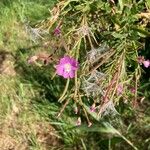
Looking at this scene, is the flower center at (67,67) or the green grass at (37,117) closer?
the flower center at (67,67)

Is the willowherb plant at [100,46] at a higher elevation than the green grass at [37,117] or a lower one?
higher

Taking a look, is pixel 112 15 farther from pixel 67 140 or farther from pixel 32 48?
pixel 32 48

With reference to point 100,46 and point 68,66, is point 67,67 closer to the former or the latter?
point 68,66

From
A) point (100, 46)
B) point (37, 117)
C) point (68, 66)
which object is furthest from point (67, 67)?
point (37, 117)

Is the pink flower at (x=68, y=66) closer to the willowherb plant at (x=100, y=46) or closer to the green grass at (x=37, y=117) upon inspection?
the willowherb plant at (x=100, y=46)

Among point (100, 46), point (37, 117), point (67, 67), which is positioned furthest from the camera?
point (37, 117)

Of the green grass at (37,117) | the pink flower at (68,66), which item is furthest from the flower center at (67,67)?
the green grass at (37,117)

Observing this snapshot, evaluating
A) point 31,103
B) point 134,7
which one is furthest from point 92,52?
point 31,103

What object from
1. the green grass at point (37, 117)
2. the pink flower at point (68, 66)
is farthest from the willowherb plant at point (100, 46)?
the green grass at point (37, 117)

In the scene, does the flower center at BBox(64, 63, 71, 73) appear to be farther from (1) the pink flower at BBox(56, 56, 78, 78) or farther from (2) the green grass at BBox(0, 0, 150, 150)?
(2) the green grass at BBox(0, 0, 150, 150)
